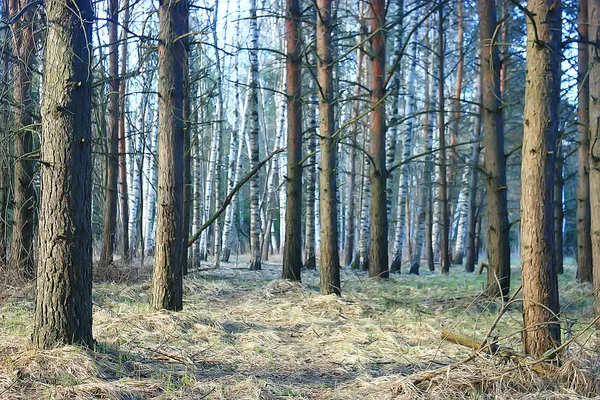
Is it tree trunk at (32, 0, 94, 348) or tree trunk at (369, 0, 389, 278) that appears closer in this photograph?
tree trunk at (32, 0, 94, 348)

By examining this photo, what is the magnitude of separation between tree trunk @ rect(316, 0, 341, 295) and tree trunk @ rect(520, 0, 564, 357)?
4.21 meters

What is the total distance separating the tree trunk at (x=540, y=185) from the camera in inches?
191

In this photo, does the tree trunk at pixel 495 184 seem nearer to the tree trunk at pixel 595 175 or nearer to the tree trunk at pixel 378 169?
the tree trunk at pixel 595 175

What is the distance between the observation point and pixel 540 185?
4906 mm

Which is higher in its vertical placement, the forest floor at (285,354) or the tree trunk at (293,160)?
the tree trunk at (293,160)

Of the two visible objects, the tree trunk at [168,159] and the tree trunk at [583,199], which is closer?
the tree trunk at [168,159]

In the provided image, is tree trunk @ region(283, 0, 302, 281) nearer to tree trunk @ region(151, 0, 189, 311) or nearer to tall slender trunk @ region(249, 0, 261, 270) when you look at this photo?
tall slender trunk @ region(249, 0, 261, 270)

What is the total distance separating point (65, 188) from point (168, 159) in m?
2.95

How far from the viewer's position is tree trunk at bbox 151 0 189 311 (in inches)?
305

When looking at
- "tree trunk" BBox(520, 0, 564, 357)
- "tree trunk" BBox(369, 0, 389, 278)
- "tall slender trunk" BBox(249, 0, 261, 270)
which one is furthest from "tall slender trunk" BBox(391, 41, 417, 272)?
"tree trunk" BBox(520, 0, 564, 357)

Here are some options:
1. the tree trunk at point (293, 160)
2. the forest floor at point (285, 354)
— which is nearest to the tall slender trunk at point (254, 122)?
the tree trunk at point (293, 160)

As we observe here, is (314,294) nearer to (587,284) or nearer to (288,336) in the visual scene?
(288,336)

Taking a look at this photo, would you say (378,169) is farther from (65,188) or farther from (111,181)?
(65,188)

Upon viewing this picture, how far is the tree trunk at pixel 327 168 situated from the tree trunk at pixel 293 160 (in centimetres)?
218
